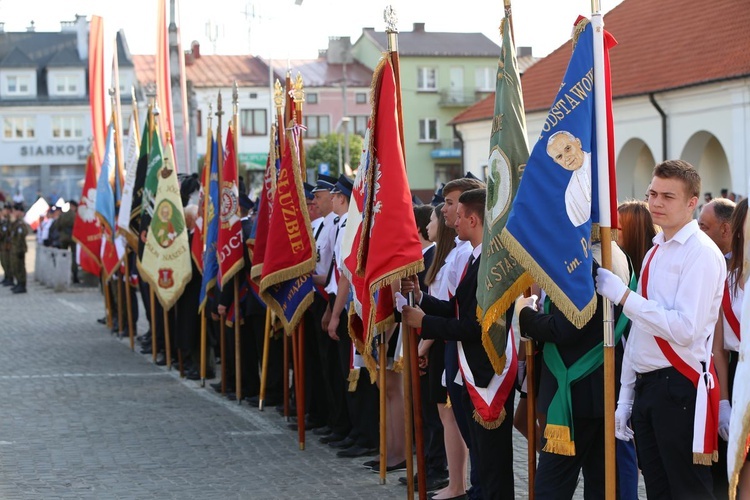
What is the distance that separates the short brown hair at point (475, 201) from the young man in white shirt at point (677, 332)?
153cm

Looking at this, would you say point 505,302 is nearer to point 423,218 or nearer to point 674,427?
point 674,427

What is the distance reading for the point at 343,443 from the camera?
9.41m

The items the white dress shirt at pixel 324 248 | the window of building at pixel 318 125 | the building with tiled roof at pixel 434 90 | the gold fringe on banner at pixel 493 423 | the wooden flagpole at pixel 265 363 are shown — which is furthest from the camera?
the window of building at pixel 318 125

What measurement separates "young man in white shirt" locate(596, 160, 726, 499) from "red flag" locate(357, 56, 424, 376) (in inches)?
81.8

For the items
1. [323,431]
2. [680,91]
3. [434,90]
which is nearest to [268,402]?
[323,431]

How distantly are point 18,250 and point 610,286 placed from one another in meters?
24.5

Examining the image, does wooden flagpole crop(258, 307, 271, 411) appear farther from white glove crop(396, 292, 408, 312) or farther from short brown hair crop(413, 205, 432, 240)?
white glove crop(396, 292, 408, 312)

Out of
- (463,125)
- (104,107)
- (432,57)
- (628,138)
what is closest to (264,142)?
(432,57)

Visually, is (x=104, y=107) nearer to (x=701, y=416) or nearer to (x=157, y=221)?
(x=157, y=221)

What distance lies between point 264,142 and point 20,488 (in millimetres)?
76263

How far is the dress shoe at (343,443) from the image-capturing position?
935 centimetres

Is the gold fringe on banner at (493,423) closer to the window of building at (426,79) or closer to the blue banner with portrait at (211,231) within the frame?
the blue banner with portrait at (211,231)

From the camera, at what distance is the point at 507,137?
623 centimetres

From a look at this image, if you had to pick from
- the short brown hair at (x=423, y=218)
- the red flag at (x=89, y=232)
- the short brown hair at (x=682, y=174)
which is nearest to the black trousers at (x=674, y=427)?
the short brown hair at (x=682, y=174)
